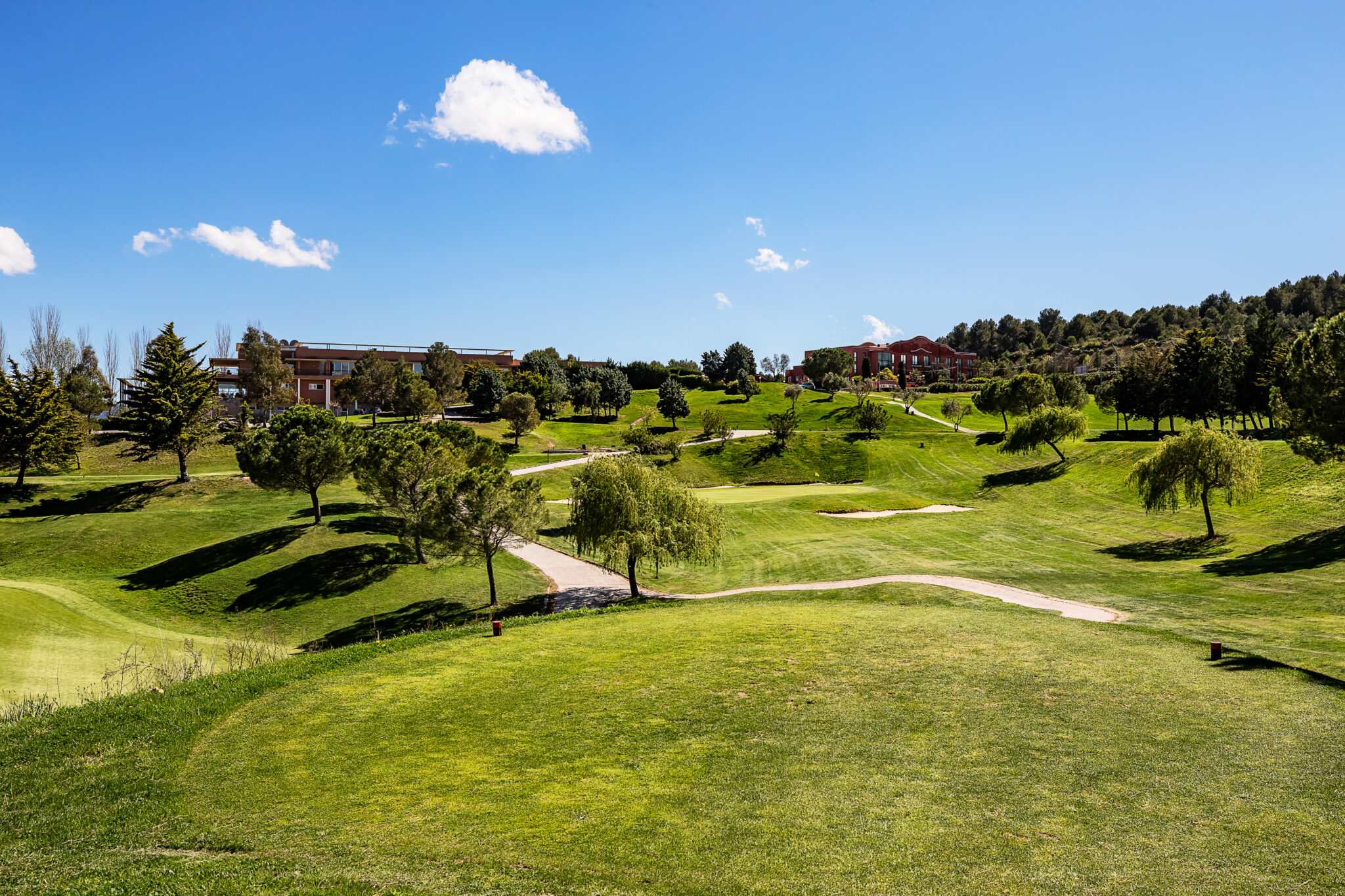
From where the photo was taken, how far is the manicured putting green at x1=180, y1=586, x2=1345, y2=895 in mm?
9211

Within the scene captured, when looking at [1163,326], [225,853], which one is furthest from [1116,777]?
[1163,326]

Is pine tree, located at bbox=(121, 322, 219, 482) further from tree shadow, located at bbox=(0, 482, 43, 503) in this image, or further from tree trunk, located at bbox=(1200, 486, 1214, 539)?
tree trunk, located at bbox=(1200, 486, 1214, 539)

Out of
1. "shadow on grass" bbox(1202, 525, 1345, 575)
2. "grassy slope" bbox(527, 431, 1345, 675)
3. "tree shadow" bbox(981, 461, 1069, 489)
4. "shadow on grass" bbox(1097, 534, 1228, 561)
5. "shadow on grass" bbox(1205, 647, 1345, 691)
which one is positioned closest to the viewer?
"shadow on grass" bbox(1205, 647, 1345, 691)

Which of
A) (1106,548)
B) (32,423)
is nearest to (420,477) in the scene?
(32,423)

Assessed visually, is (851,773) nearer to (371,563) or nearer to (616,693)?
(616,693)

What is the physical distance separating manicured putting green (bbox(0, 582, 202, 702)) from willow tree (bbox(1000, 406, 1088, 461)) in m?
68.7

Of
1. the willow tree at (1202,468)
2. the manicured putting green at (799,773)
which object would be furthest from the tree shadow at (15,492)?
the willow tree at (1202,468)

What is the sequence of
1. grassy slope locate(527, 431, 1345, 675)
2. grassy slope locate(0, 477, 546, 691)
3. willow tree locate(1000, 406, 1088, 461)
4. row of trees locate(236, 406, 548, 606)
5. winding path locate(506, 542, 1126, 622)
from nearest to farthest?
1. grassy slope locate(527, 431, 1345, 675)
2. winding path locate(506, 542, 1126, 622)
3. grassy slope locate(0, 477, 546, 691)
4. row of trees locate(236, 406, 548, 606)
5. willow tree locate(1000, 406, 1088, 461)

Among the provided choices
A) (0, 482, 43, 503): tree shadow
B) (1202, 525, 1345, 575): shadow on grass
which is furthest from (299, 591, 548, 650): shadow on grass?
(0, 482, 43, 503): tree shadow

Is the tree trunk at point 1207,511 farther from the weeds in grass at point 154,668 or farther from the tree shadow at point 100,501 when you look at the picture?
the tree shadow at point 100,501

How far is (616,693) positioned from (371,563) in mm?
Result: 28146

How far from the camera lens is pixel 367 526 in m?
47.2

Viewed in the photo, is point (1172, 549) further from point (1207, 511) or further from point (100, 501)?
point (100, 501)

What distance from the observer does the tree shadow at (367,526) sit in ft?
150
